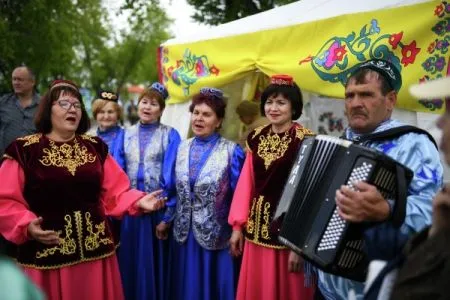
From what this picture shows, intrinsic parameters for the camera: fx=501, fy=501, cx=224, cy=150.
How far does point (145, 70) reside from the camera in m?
37.1

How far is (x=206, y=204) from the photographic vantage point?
388 centimetres

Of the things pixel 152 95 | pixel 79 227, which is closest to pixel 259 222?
pixel 79 227

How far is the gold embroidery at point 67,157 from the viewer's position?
3.06m

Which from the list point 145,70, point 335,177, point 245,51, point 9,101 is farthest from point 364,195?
point 145,70

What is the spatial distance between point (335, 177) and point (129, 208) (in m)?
1.69

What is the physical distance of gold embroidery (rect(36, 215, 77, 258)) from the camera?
3049 mm

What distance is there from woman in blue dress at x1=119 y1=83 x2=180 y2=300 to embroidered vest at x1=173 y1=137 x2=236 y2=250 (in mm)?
432

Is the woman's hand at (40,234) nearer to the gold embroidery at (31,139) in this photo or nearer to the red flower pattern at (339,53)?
the gold embroidery at (31,139)

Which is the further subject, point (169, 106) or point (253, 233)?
point (169, 106)

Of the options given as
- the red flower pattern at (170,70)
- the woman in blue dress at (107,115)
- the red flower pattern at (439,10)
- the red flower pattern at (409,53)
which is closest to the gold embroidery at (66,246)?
the woman in blue dress at (107,115)

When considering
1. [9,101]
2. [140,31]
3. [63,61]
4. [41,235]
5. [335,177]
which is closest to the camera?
[335,177]

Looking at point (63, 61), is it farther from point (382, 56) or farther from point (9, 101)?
point (382, 56)

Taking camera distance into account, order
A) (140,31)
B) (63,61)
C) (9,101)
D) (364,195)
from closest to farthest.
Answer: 1. (364,195)
2. (9,101)
3. (63,61)
4. (140,31)

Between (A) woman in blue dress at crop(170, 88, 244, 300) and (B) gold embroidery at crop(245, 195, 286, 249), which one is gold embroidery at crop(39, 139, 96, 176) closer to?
(A) woman in blue dress at crop(170, 88, 244, 300)
